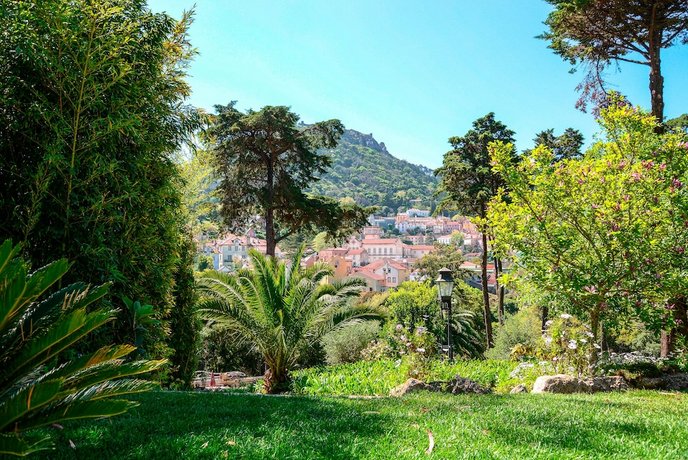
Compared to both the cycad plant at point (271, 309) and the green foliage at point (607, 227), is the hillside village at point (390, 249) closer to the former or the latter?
the cycad plant at point (271, 309)

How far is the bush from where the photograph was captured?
1362 centimetres

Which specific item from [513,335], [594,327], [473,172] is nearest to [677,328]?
[594,327]

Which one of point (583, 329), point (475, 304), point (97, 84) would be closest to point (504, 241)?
point (583, 329)

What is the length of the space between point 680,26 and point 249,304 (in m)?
11.1

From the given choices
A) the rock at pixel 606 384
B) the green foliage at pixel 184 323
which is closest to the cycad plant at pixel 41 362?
the green foliage at pixel 184 323

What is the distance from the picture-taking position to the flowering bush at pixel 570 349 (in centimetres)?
752

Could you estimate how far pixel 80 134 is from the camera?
14.5 ft

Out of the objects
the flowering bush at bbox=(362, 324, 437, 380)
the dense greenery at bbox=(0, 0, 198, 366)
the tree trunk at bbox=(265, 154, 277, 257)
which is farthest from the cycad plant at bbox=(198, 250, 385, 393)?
the tree trunk at bbox=(265, 154, 277, 257)

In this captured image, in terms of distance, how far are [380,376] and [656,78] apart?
851 cm

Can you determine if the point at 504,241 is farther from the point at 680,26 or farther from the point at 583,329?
the point at 680,26

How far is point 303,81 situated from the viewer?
14828mm

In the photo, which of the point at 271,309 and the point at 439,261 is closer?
the point at 271,309

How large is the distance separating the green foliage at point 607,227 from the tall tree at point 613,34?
3193mm

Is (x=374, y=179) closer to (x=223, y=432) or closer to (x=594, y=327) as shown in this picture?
(x=594, y=327)
